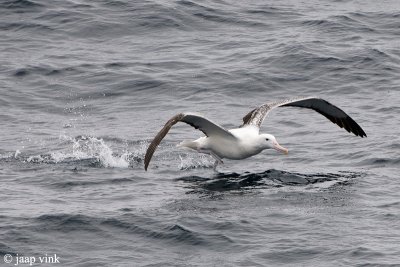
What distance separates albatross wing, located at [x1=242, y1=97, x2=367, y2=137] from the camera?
18328 mm

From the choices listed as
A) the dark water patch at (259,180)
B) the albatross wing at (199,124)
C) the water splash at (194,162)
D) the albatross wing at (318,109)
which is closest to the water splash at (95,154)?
the water splash at (194,162)

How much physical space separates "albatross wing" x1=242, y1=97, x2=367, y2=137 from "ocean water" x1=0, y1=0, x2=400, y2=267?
356mm

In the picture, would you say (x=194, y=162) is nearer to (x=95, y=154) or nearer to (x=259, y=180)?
(x=95, y=154)

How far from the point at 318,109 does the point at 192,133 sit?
8.29 ft

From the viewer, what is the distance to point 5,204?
587 inches

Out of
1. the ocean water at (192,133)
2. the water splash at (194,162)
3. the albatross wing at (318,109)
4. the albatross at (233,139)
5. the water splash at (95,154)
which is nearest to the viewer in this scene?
the ocean water at (192,133)

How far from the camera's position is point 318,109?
1947 centimetres

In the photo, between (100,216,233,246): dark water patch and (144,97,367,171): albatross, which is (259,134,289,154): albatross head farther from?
(100,216,233,246): dark water patch

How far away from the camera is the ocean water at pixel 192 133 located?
13523 mm

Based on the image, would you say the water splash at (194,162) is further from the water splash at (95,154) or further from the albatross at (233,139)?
the water splash at (95,154)

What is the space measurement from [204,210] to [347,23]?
44.3 feet

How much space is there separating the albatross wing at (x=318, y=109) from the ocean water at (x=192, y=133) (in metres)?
0.36

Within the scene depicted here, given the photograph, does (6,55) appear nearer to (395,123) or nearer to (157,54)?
(157,54)

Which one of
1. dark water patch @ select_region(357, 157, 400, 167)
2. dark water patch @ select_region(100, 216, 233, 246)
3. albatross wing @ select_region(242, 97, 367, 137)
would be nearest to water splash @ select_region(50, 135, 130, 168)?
albatross wing @ select_region(242, 97, 367, 137)
